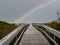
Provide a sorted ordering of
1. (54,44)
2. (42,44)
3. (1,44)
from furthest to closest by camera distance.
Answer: (42,44), (54,44), (1,44)

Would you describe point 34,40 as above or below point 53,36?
below

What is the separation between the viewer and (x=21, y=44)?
60.4 ft

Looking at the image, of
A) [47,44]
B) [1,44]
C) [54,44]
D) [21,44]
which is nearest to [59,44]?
[54,44]

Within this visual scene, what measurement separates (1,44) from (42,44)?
8700 millimetres

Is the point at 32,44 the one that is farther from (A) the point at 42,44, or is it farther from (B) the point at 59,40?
(B) the point at 59,40

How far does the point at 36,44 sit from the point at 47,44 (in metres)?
0.76

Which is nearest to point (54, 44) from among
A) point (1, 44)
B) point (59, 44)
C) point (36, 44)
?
point (59, 44)

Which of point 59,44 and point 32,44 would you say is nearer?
point 59,44

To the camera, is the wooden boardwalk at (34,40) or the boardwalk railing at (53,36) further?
the wooden boardwalk at (34,40)

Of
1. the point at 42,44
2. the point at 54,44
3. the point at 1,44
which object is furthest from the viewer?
the point at 42,44

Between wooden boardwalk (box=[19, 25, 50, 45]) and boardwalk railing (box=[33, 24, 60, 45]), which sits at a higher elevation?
boardwalk railing (box=[33, 24, 60, 45])

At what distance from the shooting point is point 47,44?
18281 millimetres

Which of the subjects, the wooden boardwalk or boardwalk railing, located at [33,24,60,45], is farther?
the wooden boardwalk

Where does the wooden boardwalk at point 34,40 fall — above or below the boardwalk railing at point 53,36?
below
